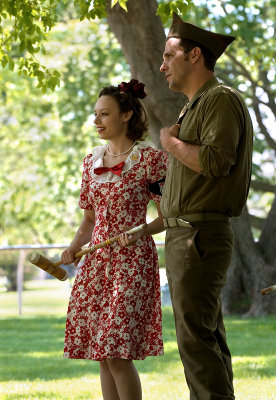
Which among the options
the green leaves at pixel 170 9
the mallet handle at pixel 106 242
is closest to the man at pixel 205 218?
the mallet handle at pixel 106 242

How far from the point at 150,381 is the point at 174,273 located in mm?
3054

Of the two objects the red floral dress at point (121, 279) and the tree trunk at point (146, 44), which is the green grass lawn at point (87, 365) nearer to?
the red floral dress at point (121, 279)

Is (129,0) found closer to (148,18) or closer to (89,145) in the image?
(148,18)

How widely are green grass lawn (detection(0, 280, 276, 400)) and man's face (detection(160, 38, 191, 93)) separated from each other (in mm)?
2574

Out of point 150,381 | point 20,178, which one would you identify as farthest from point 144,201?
point 20,178

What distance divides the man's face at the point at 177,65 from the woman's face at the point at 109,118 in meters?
0.65

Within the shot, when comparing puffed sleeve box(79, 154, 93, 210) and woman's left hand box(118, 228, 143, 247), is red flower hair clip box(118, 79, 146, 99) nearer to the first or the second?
puffed sleeve box(79, 154, 93, 210)

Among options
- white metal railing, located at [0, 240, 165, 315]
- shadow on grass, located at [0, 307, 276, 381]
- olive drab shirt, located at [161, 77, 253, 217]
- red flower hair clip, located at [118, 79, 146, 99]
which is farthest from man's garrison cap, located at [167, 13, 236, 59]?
white metal railing, located at [0, 240, 165, 315]

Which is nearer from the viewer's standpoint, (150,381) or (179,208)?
(179,208)

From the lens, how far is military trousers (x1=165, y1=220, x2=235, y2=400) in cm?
367

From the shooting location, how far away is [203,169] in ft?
11.7

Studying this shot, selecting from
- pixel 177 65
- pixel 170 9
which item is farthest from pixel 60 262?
pixel 170 9

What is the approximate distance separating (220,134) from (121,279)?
3.52ft

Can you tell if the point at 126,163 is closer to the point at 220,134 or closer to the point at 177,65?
the point at 177,65
